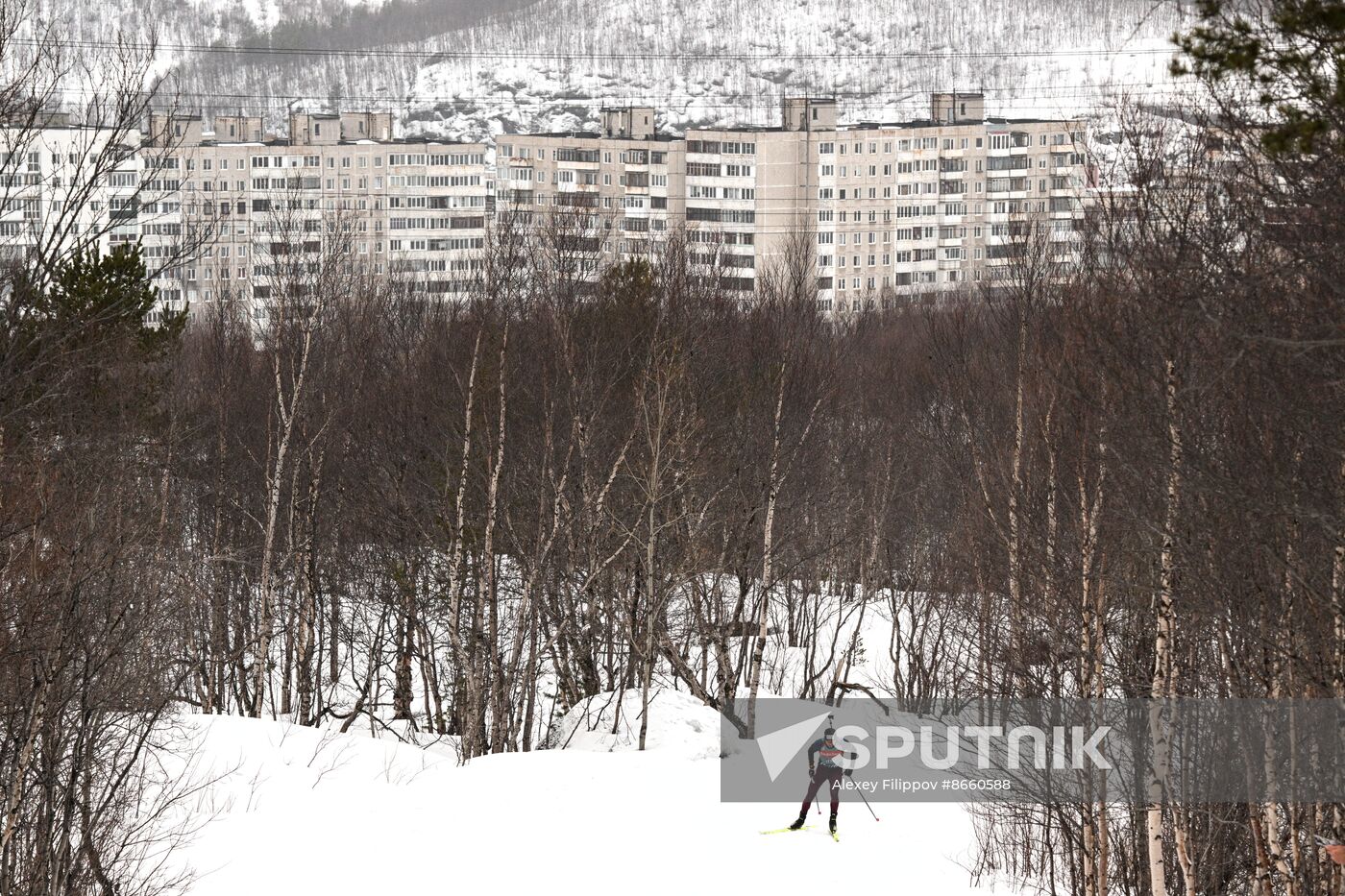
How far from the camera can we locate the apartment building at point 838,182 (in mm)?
105000

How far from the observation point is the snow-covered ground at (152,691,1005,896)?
49.8ft

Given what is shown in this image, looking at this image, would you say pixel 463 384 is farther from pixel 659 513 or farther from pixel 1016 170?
pixel 1016 170

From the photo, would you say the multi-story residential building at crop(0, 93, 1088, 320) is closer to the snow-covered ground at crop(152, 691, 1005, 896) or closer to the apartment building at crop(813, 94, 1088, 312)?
the apartment building at crop(813, 94, 1088, 312)

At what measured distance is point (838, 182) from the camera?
110 m

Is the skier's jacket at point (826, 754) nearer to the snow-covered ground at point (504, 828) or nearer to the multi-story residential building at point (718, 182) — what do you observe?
the snow-covered ground at point (504, 828)

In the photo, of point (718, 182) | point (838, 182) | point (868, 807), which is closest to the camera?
point (868, 807)

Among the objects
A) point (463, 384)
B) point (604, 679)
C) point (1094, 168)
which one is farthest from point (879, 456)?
point (1094, 168)

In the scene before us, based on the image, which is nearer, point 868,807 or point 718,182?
point 868,807

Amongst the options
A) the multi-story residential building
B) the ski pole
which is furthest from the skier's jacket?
the multi-story residential building

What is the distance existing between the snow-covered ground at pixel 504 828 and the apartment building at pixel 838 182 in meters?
85.6

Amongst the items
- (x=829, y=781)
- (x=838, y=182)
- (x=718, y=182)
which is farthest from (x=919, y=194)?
(x=829, y=781)

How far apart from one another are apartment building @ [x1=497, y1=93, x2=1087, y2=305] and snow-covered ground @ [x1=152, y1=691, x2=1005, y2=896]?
8560 centimetres

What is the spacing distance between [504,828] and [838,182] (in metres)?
96.9

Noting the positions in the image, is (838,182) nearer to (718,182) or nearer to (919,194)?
(919,194)
